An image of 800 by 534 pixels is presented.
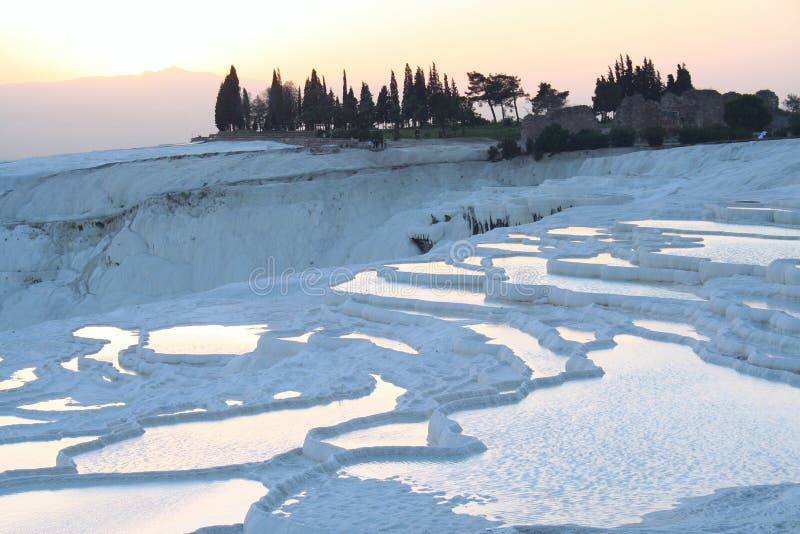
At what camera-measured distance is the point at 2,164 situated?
102 feet

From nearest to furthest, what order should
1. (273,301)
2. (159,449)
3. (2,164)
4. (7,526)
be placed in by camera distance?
(7,526)
(159,449)
(273,301)
(2,164)

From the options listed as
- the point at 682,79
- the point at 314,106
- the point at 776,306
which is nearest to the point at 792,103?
the point at 682,79

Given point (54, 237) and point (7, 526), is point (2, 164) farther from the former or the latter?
point (7, 526)

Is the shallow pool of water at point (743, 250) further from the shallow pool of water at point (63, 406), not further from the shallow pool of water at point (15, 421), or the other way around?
the shallow pool of water at point (15, 421)

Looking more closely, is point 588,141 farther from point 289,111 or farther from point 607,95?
point 289,111

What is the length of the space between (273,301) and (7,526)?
6465 millimetres

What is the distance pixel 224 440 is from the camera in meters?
5.91

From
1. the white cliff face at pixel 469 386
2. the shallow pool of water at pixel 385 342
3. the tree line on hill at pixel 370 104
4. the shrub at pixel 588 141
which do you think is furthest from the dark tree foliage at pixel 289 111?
the shallow pool of water at pixel 385 342

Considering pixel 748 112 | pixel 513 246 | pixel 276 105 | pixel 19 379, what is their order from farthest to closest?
pixel 276 105, pixel 748 112, pixel 513 246, pixel 19 379

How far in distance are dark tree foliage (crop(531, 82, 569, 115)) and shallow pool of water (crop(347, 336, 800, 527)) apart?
1332 inches

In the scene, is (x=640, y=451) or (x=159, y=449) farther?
(x=159, y=449)

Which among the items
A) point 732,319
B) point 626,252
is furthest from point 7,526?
point 626,252

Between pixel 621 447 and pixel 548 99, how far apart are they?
35670 millimetres

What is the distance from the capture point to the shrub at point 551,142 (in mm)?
25250
